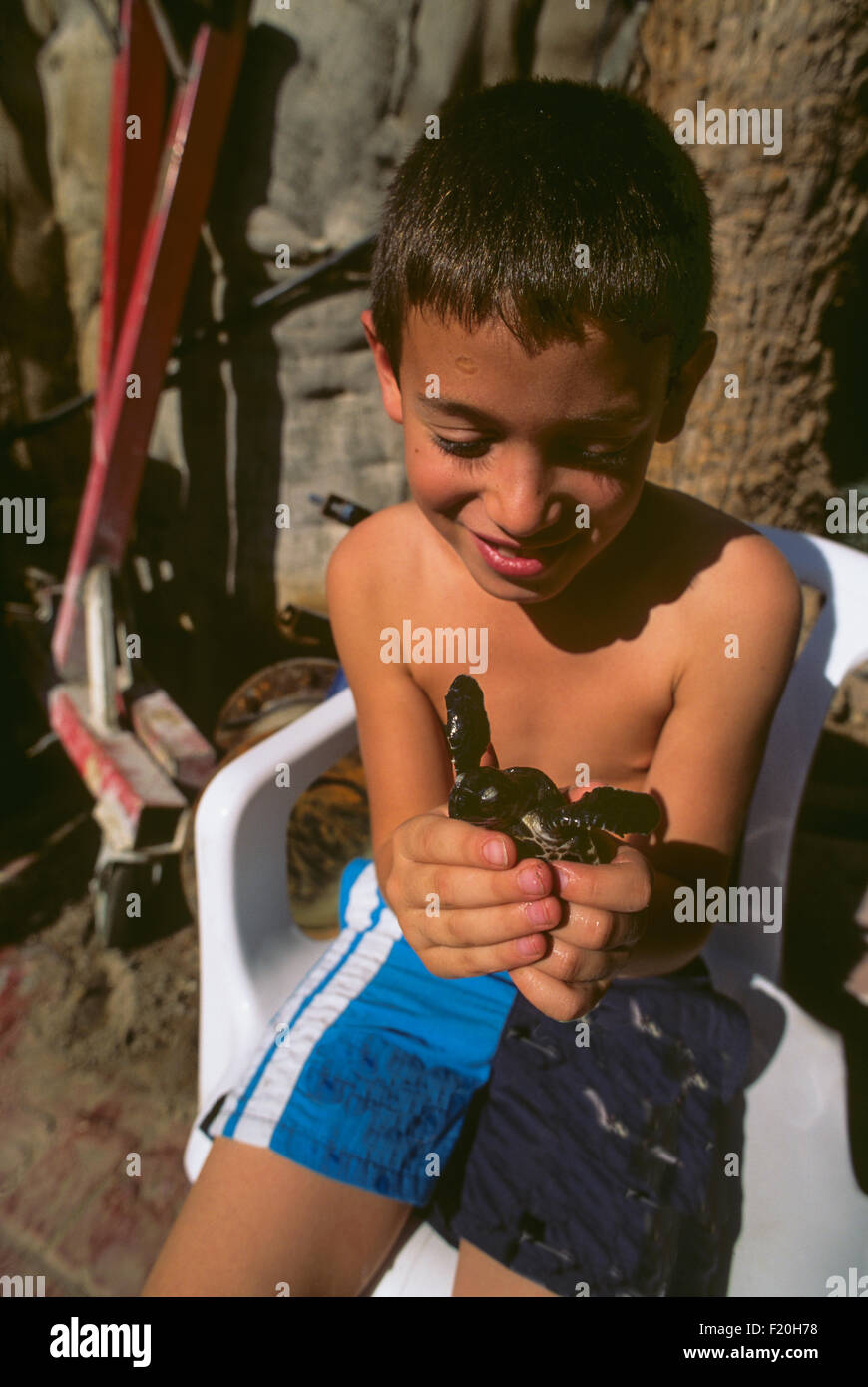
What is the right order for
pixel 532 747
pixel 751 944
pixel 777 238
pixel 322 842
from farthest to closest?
pixel 777 238 < pixel 322 842 < pixel 751 944 < pixel 532 747

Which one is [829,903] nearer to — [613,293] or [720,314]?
[720,314]

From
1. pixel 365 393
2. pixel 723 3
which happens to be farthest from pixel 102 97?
pixel 723 3

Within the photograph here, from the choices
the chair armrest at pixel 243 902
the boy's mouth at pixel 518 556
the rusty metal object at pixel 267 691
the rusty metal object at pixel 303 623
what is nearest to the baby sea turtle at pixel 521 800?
the boy's mouth at pixel 518 556

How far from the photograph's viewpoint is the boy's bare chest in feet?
3.10

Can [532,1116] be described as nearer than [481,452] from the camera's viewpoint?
No

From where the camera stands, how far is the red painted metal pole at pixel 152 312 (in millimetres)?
1844

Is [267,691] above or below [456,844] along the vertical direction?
below

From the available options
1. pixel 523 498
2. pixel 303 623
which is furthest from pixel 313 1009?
pixel 303 623

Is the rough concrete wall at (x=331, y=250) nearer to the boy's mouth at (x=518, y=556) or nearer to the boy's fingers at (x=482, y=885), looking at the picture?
the boy's mouth at (x=518, y=556)

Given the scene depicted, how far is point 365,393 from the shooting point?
88.0 inches

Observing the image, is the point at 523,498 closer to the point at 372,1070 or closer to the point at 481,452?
the point at 481,452

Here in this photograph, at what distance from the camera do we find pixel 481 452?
2.36 feet

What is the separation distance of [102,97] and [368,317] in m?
2.24

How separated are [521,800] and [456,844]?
0.26ft
